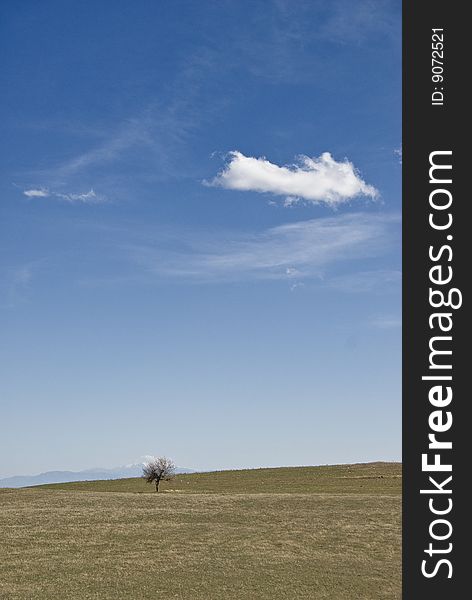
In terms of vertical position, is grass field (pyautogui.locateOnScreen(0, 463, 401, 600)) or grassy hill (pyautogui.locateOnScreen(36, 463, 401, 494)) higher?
grassy hill (pyautogui.locateOnScreen(36, 463, 401, 494))

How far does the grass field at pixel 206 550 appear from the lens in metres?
36.8

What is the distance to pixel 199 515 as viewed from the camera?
196 feet

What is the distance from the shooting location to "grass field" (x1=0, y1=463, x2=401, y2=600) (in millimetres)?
36781

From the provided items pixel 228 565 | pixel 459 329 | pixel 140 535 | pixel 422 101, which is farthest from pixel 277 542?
pixel 422 101

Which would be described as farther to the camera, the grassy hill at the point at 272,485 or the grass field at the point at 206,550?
the grassy hill at the point at 272,485

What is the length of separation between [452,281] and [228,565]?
82.5 ft

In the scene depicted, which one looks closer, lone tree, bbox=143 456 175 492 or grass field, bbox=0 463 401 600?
grass field, bbox=0 463 401 600

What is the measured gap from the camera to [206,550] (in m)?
45.2

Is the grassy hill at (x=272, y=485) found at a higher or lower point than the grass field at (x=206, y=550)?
higher

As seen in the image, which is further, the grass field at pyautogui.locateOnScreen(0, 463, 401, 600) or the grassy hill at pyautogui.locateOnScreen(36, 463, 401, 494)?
the grassy hill at pyautogui.locateOnScreen(36, 463, 401, 494)

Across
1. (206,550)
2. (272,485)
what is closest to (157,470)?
(272,485)

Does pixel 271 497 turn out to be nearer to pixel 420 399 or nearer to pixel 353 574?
pixel 353 574

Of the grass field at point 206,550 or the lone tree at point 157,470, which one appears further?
the lone tree at point 157,470

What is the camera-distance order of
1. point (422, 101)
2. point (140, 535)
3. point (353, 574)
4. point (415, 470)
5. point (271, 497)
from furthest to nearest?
point (271, 497)
point (140, 535)
point (353, 574)
point (422, 101)
point (415, 470)
